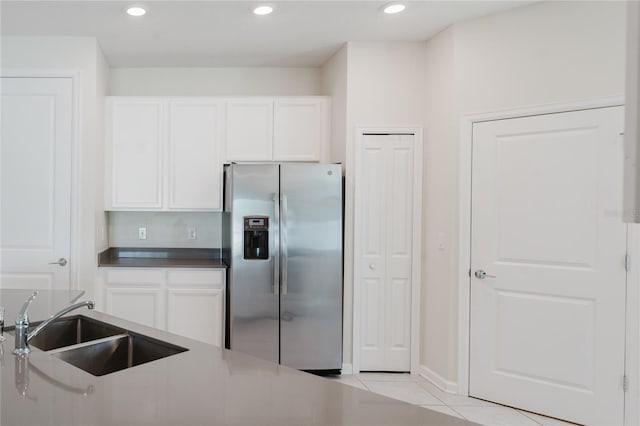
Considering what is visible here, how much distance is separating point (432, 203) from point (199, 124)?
7.02ft

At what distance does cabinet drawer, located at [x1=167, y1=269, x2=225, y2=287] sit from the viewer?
3287 mm

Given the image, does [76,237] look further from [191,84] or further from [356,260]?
[356,260]

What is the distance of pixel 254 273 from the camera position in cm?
307

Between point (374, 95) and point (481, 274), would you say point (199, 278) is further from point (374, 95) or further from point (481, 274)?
point (481, 274)

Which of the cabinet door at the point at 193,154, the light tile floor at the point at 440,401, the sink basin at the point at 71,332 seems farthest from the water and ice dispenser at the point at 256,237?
the sink basin at the point at 71,332

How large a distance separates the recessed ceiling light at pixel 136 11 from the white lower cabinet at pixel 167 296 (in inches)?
76.4

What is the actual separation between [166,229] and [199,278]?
2.73 ft

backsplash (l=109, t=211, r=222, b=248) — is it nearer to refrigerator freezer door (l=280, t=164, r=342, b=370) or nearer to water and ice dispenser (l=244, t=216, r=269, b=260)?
water and ice dispenser (l=244, t=216, r=269, b=260)

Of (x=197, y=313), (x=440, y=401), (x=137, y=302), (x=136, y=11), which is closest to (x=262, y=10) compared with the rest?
(x=136, y=11)

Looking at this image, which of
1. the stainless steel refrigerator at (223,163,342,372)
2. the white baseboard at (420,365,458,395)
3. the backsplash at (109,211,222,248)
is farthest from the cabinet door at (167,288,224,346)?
the white baseboard at (420,365,458,395)

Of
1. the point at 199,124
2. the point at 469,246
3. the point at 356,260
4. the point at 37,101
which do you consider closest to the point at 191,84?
the point at 199,124

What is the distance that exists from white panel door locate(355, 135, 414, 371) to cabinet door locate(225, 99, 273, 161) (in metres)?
0.90

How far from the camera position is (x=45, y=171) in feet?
10.6

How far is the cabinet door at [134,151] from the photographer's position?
352 centimetres
